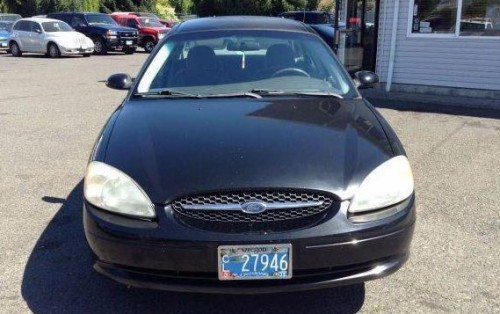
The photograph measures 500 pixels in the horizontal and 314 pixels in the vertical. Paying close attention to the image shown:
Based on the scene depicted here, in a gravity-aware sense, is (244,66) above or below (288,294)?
above

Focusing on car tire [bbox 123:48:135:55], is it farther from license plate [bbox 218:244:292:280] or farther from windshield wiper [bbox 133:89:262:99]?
license plate [bbox 218:244:292:280]

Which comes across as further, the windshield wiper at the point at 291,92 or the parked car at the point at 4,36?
the parked car at the point at 4,36

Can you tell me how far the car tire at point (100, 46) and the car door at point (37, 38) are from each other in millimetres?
2365

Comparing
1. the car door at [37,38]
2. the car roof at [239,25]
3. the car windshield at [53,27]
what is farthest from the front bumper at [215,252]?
the car door at [37,38]

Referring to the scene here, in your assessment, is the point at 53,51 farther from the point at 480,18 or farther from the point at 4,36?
the point at 480,18

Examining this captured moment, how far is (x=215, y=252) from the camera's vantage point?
252 cm

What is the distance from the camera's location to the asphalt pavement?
3.06 meters

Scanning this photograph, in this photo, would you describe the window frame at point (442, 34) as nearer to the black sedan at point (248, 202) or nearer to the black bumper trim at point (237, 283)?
the black sedan at point (248, 202)

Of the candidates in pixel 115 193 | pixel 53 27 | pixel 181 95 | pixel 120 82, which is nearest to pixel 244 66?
pixel 181 95

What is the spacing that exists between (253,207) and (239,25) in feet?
7.74

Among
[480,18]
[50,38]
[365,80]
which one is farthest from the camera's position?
[50,38]

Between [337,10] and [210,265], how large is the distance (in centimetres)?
986

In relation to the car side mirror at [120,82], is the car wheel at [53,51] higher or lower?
lower

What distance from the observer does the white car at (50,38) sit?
21828 mm
